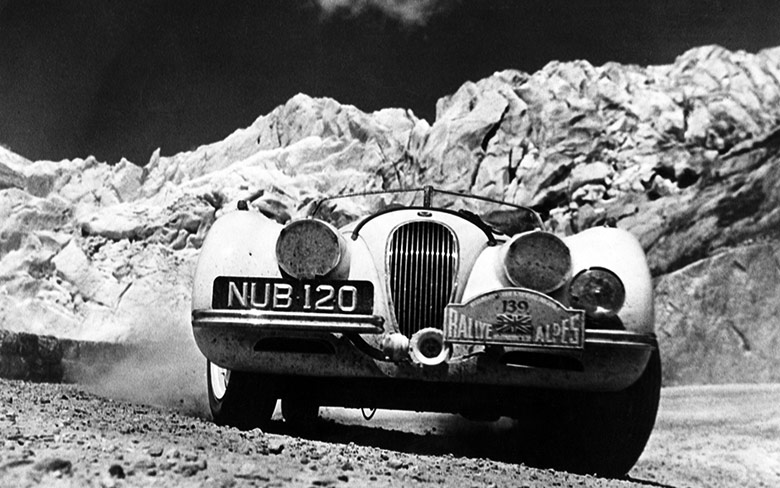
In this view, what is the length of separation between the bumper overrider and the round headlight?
0.17 meters

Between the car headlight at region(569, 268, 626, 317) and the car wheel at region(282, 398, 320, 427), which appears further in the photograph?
the car wheel at region(282, 398, 320, 427)

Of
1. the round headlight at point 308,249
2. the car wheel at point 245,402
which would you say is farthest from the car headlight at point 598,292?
the car wheel at point 245,402

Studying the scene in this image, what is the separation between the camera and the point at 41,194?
1166 inches

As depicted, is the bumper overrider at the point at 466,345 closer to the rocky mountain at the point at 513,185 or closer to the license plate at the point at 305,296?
the license plate at the point at 305,296

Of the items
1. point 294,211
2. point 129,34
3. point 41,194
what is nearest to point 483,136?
point 294,211

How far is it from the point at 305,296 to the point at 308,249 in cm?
18

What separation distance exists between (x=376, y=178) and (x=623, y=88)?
7.96m

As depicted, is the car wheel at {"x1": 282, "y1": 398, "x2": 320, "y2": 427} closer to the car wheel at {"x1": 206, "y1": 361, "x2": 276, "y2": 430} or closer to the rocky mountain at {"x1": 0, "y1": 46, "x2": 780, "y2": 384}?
the car wheel at {"x1": 206, "y1": 361, "x2": 276, "y2": 430}

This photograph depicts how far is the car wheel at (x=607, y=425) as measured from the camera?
3010 millimetres

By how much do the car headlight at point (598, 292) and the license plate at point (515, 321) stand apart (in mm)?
99

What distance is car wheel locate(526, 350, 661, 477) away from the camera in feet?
9.87

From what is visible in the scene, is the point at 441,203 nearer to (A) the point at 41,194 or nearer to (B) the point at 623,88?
(B) the point at 623,88

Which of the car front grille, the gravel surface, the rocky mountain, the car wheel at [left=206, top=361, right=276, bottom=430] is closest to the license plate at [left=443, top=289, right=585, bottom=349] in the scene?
the car front grille

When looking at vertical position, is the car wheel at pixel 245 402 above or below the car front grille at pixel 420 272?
below
